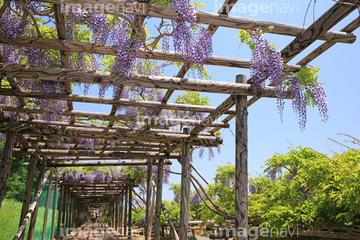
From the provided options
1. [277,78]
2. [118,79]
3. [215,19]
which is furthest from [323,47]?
[118,79]

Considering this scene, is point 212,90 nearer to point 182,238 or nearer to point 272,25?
point 272,25

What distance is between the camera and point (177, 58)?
379cm

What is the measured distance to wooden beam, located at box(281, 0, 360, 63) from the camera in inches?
104

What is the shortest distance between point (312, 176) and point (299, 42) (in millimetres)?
2048

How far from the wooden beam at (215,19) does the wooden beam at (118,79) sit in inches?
33.8

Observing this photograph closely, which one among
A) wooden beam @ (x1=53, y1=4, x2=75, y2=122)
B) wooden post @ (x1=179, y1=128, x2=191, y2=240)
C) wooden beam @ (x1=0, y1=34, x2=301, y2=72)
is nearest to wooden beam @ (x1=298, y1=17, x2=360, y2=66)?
wooden beam @ (x1=0, y1=34, x2=301, y2=72)

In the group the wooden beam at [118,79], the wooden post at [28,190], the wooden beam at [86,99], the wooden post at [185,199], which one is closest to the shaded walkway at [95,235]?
the wooden post at [28,190]

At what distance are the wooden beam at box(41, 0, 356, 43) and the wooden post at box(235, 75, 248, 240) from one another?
36.4 inches

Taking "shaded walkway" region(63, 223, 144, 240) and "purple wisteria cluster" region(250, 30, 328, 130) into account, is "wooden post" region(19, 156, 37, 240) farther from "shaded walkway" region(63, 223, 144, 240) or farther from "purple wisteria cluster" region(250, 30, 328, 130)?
"shaded walkway" region(63, 223, 144, 240)

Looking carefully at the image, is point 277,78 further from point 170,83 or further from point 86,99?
point 86,99

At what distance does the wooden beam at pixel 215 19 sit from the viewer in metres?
2.90

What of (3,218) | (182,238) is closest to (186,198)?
(182,238)

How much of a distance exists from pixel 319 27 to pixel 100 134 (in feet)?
14.1

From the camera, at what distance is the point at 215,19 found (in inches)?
121
